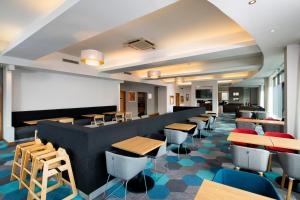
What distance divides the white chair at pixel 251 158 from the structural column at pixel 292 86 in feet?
6.70

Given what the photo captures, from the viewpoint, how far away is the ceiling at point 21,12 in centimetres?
283

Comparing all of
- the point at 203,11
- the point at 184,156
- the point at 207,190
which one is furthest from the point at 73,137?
the point at 203,11

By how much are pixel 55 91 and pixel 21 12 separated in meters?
3.77

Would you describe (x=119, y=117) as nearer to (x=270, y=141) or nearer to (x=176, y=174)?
(x=176, y=174)

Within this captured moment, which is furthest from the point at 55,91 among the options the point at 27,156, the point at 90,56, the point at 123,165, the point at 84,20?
the point at 123,165

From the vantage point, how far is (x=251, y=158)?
2148mm

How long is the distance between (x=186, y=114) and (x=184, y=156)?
2.53 metres

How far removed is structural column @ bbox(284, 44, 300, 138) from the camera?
3.30 m

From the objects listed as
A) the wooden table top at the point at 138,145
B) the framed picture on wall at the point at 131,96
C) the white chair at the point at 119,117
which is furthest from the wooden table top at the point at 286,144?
the framed picture on wall at the point at 131,96

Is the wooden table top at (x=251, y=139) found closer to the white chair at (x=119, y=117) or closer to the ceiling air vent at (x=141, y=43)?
the ceiling air vent at (x=141, y=43)

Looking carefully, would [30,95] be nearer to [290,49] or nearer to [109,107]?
[109,107]

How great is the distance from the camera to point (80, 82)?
23.8 feet

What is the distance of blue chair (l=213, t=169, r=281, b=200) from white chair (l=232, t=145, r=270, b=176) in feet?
3.07

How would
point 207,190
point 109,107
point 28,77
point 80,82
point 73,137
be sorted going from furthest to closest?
1. point 109,107
2. point 80,82
3. point 28,77
4. point 73,137
5. point 207,190
